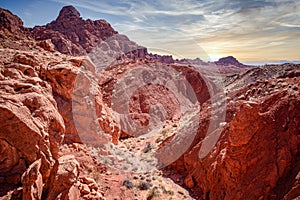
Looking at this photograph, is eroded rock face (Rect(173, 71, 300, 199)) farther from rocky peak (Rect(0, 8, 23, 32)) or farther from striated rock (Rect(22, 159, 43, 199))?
rocky peak (Rect(0, 8, 23, 32))

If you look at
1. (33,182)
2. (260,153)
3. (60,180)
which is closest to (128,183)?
(60,180)

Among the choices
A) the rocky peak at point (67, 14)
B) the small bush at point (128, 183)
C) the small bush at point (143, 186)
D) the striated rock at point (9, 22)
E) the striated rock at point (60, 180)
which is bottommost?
the small bush at point (143, 186)

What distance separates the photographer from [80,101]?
13016 mm

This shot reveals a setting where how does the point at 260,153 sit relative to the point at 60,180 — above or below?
above

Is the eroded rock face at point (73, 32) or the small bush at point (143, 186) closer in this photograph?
the small bush at point (143, 186)

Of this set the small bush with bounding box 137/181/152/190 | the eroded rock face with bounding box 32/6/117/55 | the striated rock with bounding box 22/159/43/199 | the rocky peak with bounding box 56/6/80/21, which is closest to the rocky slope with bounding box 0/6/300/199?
the striated rock with bounding box 22/159/43/199

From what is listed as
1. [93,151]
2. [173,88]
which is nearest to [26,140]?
[93,151]

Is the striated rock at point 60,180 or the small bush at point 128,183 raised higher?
the striated rock at point 60,180

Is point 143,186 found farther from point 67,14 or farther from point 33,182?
point 67,14

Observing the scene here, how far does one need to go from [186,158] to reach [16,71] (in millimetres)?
9941

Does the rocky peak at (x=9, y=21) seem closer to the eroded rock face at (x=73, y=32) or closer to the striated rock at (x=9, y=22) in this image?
the striated rock at (x=9, y=22)

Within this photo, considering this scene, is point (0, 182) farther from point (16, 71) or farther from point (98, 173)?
point (98, 173)

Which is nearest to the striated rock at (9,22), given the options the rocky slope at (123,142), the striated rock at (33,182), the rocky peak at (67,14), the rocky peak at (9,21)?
the rocky peak at (9,21)

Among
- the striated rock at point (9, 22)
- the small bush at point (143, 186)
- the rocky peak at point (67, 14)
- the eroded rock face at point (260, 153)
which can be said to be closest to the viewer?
the eroded rock face at point (260, 153)
